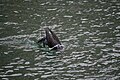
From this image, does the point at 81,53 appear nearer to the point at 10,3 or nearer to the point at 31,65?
the point at 31,65

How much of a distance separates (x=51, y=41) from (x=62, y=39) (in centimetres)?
160

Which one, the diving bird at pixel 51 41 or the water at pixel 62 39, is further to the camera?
the diving bird at pixel 51 41

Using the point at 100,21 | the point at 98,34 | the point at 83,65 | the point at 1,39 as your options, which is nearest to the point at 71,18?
the point at 100,21

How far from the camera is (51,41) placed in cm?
2755

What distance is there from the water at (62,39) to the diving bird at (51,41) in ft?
1.63

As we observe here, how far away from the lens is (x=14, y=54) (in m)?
26.2

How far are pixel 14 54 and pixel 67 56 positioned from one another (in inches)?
143

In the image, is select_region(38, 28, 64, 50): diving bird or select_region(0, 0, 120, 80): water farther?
select_region(38, 28, 64, 50): diving bird

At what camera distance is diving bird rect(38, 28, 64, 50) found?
2702 centimetres

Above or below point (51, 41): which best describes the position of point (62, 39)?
below

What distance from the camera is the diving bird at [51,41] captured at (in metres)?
27.0

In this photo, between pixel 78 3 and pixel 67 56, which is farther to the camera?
pixel 78 3

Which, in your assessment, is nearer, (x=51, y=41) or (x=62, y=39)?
(x=51, y=41)

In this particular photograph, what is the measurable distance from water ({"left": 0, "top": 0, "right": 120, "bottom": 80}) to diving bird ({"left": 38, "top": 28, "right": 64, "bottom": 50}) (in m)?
0.50
